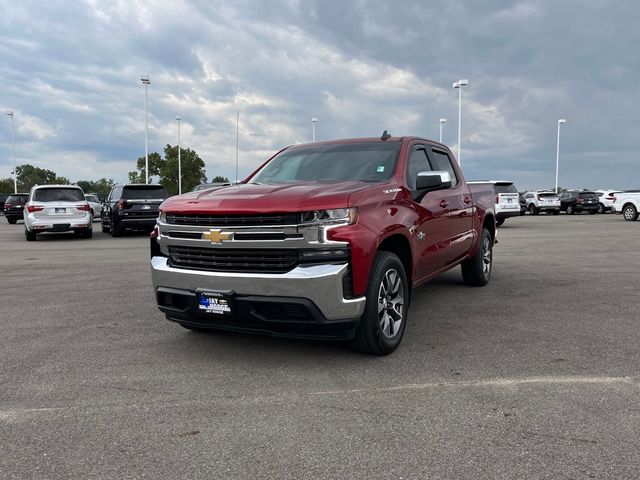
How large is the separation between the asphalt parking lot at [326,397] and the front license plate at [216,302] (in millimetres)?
499

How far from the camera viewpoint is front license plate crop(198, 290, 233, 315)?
4.09 meters

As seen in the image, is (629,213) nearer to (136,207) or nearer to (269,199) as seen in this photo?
(136,207)

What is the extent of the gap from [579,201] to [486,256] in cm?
3232

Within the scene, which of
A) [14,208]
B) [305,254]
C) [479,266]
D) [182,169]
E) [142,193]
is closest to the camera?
[305,254]

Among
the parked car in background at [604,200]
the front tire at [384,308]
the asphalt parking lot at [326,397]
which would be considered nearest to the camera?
the asphalt parking lot at [326,397]

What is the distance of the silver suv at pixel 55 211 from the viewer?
53.1ft

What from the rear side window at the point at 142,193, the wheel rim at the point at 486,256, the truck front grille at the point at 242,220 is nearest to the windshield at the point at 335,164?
the truck front grille at the point at 242,220

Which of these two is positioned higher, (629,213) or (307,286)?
(629,213)

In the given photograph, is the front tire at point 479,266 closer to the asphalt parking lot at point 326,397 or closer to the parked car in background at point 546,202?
the asphalt parking lot at point 326,397

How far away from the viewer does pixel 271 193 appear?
426cm

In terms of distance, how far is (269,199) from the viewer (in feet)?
13.4

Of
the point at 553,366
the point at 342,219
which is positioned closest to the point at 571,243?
Answer: the point at 553,366

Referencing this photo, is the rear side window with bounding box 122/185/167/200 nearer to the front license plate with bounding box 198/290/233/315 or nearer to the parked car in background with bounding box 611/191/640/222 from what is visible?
the front license plate with bounding box 198/290/233/315

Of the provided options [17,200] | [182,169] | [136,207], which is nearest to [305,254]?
[136,207]
